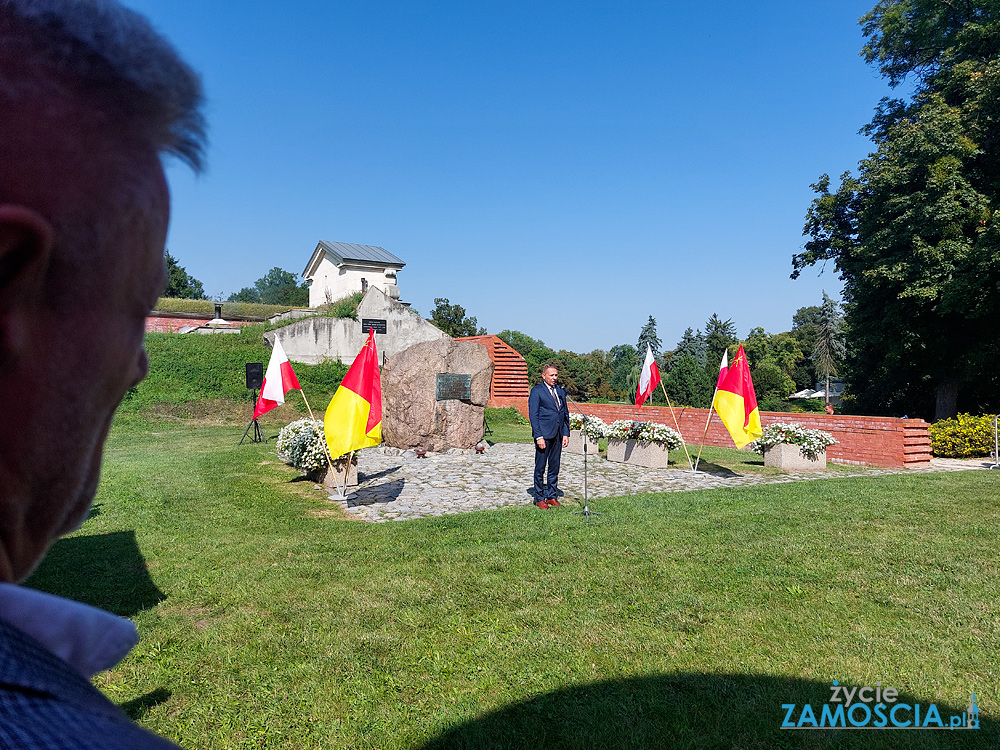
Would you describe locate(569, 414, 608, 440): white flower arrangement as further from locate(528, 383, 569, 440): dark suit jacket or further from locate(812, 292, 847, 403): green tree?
locate(812, 292, 847, 403): green tree

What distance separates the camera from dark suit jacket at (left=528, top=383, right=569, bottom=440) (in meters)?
9.12

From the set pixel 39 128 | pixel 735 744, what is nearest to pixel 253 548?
pixel 735 744

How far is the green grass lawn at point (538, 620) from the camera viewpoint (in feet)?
10.8

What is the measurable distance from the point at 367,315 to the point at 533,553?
821 inches

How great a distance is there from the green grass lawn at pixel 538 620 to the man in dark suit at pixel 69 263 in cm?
306

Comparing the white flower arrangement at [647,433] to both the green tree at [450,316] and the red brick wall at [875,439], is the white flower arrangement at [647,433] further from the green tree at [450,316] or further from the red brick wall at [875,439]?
the green tree at [450,316]

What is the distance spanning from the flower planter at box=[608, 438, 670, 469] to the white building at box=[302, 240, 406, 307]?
2271 cm

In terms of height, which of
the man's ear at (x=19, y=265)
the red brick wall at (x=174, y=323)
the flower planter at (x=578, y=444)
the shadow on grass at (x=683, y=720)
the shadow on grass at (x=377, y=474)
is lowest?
the shadow on grass at (x=377, y=474)

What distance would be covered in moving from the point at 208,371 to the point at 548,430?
17.5 metres

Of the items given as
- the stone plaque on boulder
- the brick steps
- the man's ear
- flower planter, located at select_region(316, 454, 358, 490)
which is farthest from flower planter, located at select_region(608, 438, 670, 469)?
the man's ear

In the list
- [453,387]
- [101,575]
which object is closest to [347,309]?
[453,387]

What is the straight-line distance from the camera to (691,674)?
375 centimetres

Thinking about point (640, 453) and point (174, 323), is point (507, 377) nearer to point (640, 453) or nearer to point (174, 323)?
point (640, 453)

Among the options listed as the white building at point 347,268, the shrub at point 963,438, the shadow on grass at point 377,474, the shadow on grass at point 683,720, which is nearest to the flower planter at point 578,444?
the shadow on grass at point 377,474
